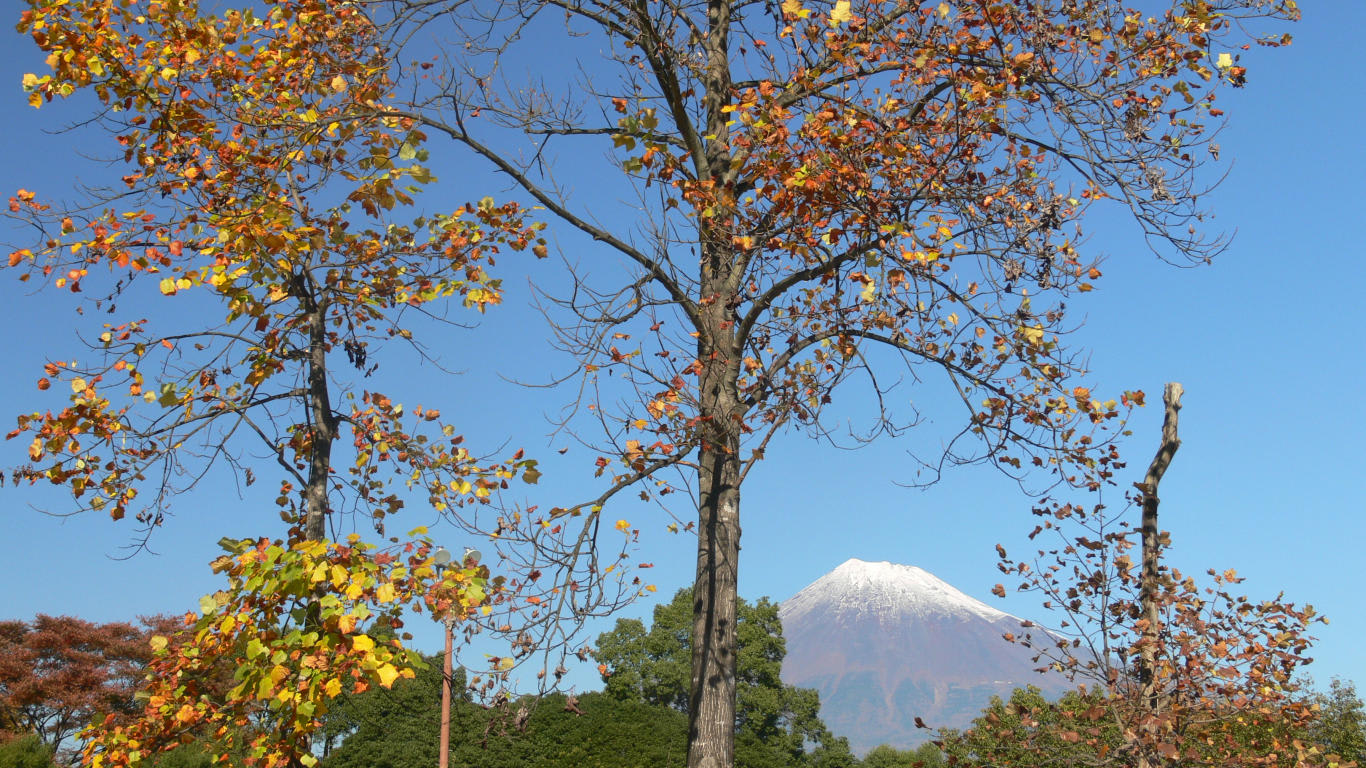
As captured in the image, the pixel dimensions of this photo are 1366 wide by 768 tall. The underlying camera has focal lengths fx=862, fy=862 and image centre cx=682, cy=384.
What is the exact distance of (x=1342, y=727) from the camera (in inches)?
872

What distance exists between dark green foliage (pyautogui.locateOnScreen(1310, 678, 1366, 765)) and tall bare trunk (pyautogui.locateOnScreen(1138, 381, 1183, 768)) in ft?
45.3

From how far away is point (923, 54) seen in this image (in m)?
5.53

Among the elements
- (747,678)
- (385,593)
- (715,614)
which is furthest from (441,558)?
(747,678)

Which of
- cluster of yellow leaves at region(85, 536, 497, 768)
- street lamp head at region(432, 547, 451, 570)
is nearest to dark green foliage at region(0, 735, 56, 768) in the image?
cluster of yellow leaves at region(85, 536, 497, 768)

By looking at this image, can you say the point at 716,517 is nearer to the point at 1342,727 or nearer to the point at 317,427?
the point at 317,427

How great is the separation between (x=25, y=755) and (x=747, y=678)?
958 inches

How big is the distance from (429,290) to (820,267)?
11.2 ft

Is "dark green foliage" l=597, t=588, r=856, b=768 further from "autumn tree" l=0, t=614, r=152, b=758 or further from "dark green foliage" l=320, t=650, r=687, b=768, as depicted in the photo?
"autumn tree" l=0, t=614, r=152, b=758

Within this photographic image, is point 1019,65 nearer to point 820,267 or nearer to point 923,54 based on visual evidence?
point 923,54

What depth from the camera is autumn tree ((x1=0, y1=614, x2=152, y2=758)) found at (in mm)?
22094

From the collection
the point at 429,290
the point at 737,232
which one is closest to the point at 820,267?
the point at 737,232

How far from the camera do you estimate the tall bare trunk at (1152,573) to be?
7.08m

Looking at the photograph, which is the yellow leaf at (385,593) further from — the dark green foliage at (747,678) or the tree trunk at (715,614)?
the dark green foliage at (747,678)

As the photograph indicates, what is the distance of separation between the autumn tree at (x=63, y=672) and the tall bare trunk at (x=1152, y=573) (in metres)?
23.7
